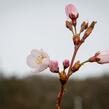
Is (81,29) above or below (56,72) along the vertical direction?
above

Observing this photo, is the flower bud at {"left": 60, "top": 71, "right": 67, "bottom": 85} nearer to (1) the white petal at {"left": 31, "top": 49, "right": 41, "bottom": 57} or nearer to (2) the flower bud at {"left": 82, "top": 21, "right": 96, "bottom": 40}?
(2) the flower bud at {"left": 82, "top": 21, "right": 96, "bottom": 40}

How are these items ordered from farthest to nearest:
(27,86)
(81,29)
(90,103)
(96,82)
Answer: (96,82) → (90,103) → (27,86) → (81,29)

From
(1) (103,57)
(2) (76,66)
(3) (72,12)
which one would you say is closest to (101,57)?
(1) (103,57)

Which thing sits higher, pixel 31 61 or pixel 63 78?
pixel 31 61

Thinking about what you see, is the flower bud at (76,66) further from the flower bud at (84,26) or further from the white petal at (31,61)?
the white petal at (31,61)

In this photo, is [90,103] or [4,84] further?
[90,103]

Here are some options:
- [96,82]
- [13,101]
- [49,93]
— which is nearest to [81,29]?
[13,101]

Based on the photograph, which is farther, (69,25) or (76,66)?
(69,25)

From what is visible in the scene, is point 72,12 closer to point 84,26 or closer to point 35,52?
point 84,26

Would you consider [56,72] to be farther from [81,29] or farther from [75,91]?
[75,91]
